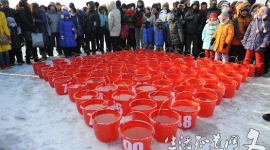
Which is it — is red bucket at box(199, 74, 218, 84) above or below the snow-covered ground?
above

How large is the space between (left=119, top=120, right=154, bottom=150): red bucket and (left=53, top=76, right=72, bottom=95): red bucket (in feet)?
7.14

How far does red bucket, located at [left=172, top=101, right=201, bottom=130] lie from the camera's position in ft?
8.55

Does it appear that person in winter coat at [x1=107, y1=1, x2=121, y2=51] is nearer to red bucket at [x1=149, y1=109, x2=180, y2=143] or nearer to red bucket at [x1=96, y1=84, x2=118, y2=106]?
red bucket at [x1=96, y1=84, x2=118, y2=106]

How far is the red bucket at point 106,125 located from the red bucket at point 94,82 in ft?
3.89

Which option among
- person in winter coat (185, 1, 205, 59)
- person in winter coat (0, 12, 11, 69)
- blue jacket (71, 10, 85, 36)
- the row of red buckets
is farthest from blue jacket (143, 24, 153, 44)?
person in winter coat (0, 12, 11, 69)

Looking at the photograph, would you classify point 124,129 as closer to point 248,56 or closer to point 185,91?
point 185,91

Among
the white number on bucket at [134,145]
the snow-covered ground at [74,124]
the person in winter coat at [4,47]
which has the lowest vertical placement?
the snow-covered ground at [74,124]

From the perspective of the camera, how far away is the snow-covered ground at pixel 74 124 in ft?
8.17

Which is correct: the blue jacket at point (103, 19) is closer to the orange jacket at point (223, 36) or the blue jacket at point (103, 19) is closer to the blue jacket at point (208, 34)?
the blue jacket at point (208, 34)

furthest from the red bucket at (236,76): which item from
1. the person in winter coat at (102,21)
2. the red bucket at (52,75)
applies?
the person in winter coat at (102,21)

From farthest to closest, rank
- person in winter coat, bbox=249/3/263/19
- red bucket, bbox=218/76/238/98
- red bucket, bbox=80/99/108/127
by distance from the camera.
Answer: person in winter coat, bbox=249/3/263/19 → red bucket, bbox=218/76/238/98 → red bucket, bbox=80/99/108/127

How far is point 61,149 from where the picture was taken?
241cm

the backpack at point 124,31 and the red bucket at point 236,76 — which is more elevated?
the backpack at point 124,31

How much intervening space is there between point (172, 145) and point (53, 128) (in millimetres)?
1734
